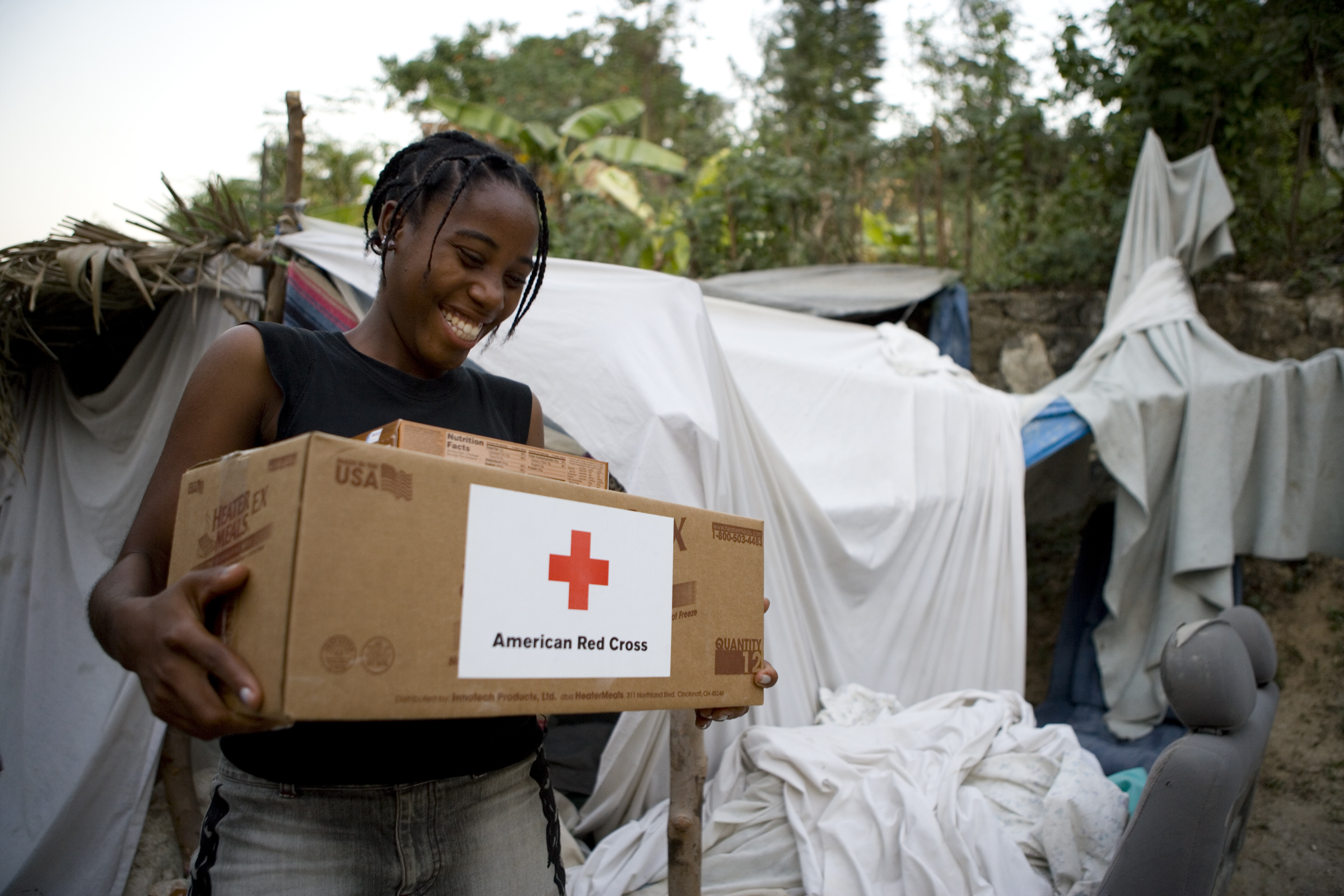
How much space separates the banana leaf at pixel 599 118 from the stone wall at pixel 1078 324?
3.56 meters

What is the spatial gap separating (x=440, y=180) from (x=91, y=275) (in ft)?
5.80

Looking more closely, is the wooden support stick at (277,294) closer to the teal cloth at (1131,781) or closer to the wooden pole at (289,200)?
the wooden pole at (289,200)

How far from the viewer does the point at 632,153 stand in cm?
738

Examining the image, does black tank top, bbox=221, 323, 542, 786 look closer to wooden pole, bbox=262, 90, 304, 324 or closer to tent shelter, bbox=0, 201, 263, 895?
tent shelter, bbox=0, 201, 263, 895

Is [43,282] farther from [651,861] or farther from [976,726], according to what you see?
[976,726]

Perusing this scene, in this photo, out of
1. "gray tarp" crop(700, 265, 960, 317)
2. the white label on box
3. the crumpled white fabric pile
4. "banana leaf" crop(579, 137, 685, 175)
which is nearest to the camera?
the white label on box

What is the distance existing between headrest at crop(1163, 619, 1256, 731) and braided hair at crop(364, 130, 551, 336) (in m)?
1.39

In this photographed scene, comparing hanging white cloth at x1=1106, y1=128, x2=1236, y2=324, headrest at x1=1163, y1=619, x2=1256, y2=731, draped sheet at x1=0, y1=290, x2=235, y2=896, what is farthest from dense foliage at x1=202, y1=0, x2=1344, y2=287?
headrest at x1=1163, y1=619, x2=1256, y2=731

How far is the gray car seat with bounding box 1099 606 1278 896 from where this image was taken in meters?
1.44

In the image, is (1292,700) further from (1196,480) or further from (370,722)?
(370,722)

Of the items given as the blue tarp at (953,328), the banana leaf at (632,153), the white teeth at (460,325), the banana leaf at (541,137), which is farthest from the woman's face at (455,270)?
the banana leaf at (632,153)

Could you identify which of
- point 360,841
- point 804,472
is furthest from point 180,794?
point 804,472

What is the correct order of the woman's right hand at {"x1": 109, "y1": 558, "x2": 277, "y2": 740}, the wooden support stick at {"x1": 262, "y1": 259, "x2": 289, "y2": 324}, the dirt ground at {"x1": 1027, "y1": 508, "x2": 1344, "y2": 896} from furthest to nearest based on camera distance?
the dirt ground at {"x1": 1027, "y1": 508, "x2": 1344, "y2": 896} → the wooden support stick at {"x1": 262, "y1": 259, "x2": 289, "y2": 324} → the woman's right hand at {"x1": 109, "y1": 558, "x2": 277, "y2": 740}

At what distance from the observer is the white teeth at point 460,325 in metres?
1.10
